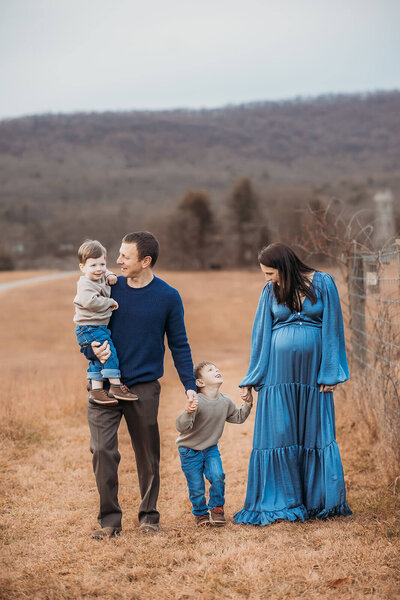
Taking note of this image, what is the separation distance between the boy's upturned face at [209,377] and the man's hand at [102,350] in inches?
29.4

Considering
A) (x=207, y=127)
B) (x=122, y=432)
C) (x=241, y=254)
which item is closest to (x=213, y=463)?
(x=122, y=432)

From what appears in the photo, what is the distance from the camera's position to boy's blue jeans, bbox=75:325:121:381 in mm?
4016

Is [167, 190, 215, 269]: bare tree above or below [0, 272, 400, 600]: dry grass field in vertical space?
above

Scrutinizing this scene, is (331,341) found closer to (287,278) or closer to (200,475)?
(287,278)

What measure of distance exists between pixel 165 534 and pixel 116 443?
0.69 m

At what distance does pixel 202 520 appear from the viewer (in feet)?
14.4

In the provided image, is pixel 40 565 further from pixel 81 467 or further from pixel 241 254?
pixel 241 254

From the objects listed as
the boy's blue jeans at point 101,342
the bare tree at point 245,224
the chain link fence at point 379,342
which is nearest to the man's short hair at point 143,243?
the boy's blue jeans at point 101,342

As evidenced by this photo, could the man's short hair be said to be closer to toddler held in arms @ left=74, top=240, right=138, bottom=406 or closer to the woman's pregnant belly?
toddler held in arms @ left=74, top=240, right=138, bottom=406

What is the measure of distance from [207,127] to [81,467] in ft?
433

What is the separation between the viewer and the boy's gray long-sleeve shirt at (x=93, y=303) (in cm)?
395

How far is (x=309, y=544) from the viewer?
3.93m

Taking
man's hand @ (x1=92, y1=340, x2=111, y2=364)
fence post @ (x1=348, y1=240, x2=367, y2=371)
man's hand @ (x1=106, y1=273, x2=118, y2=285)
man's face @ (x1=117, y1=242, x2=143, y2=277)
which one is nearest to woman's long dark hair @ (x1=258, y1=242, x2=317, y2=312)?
man's face @ (x1=117, y1=242, x2=143, y2=277)

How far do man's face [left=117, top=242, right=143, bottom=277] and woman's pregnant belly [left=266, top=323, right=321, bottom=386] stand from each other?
111 cm
